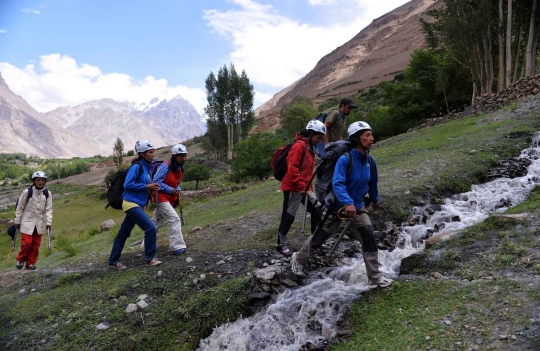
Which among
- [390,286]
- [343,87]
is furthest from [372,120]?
[343,87]

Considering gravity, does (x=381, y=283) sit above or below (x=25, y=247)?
below

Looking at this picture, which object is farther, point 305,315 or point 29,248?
point 29,248

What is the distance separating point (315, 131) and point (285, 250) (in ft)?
8.66

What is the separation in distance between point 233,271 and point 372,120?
31.6 m

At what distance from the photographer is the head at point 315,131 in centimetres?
731

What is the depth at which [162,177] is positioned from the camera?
7.86 metres

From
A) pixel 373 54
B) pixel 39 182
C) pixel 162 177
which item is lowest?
pixel 162 177

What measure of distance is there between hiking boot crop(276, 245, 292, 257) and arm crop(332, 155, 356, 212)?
2.64 m

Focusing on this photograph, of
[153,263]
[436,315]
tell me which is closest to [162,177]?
[153,263]

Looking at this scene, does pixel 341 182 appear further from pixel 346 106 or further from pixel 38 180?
pixel 38 180

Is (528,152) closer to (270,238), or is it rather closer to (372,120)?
(270,238)

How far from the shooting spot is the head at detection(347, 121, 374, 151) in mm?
5668

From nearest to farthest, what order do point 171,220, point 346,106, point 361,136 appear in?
point 361,136
point 171,220
point 346,106

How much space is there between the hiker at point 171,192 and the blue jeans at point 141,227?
1.51 ft
